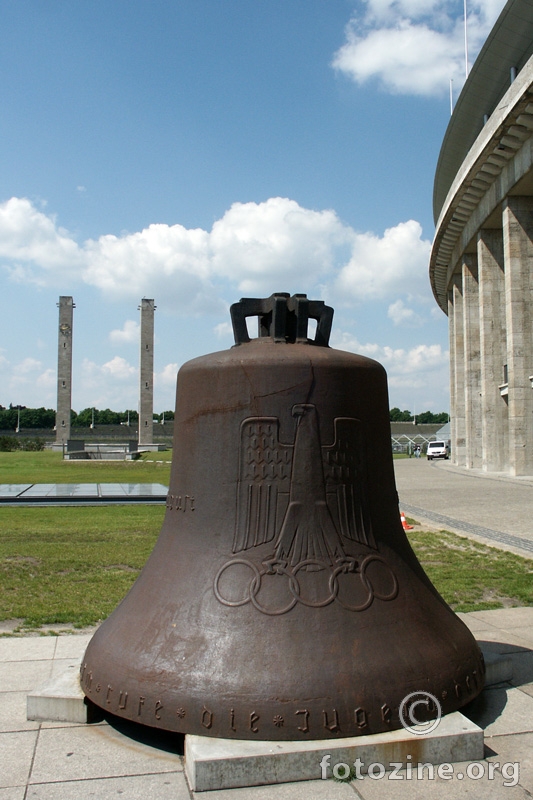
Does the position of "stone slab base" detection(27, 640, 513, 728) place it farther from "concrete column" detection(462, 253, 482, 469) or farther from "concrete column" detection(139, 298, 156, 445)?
"concrete column" detection(139, 298, 156, 445)

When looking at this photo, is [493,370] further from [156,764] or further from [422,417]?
[422,417]

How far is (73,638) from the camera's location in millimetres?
5449

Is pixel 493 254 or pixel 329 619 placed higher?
pixel 493 254

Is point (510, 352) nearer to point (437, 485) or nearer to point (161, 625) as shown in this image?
point (437, 485)

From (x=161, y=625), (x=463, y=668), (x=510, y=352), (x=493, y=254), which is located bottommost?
(x=463, y=668)

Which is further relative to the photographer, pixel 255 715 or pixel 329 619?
pixel 329 619

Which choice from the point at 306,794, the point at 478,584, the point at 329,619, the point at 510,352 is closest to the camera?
the point at 306,794

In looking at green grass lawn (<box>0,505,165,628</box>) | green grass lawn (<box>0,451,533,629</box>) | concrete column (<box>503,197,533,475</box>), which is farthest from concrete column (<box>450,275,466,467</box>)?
green grass lawn (<box>0,451,533,629</box>)

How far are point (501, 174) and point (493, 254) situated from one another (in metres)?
4.94

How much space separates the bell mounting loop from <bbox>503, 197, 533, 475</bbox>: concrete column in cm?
2406

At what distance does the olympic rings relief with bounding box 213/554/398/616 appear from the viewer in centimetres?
331

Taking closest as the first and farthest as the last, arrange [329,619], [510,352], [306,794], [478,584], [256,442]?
[306,794] < [329,619] < [256,442] < [478,584] < [510,352]

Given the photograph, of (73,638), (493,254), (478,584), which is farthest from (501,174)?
(73,638)

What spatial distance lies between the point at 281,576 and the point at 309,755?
2.60 ft
